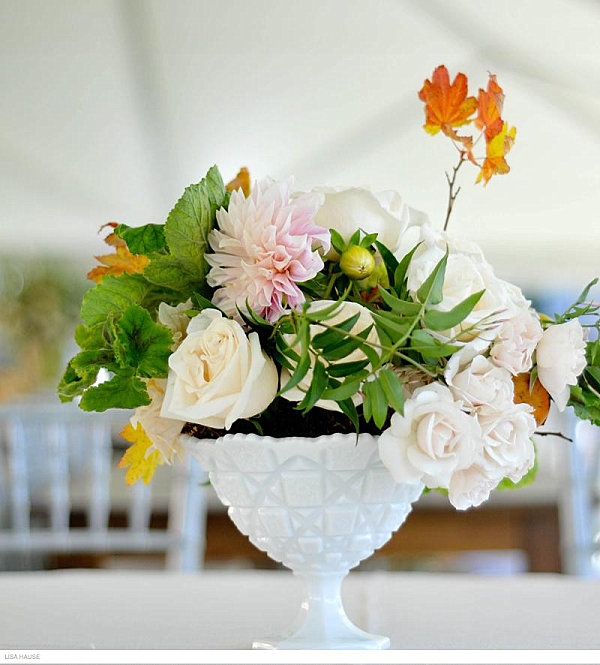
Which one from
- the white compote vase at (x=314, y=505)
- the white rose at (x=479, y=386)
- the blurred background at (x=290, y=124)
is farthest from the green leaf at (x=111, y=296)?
the blurred background at (x=290, y=124)

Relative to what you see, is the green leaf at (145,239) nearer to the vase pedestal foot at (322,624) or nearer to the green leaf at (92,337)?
the green leaf at (92,337)

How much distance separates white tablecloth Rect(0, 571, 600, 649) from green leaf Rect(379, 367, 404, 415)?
0.99ft

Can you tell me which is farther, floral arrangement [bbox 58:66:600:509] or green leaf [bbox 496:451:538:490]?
green leaf [bbox 496:451:538:490]

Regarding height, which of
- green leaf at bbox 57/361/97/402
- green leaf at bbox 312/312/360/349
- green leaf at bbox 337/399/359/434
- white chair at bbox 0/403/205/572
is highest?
green leaf at bbox 312/312/360/349

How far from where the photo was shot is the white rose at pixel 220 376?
0.49 meters

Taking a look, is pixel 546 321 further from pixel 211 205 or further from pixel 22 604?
pixel 22 604

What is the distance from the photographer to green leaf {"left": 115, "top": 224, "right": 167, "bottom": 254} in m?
0.56

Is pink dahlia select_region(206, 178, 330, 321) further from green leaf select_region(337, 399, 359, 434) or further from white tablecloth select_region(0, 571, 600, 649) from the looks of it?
white tablecloth select_region(0, 571, 600, 649)

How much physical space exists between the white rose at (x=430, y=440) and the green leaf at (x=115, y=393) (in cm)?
17

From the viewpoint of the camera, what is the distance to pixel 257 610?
827 millimetres

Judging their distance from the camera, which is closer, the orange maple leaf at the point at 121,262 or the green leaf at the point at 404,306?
the green leaf at the point at 404,306

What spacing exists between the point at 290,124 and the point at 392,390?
2.08 m

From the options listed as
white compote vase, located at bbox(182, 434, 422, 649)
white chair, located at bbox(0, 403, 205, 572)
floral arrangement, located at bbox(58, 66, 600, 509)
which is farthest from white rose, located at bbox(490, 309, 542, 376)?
white chair, located at bbox(0, 403, 205, 572)

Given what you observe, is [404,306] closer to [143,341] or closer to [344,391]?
[344,391]
